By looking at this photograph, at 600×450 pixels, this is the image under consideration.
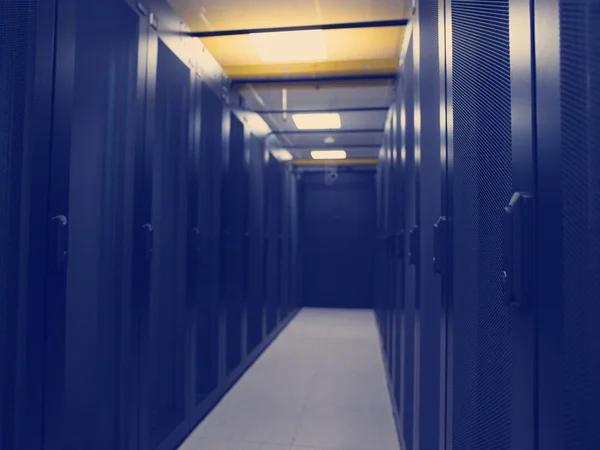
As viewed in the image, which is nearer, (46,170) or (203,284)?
(46,170)

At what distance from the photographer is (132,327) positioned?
2.10 metres

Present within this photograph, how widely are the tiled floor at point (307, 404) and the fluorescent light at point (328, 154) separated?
132 inches

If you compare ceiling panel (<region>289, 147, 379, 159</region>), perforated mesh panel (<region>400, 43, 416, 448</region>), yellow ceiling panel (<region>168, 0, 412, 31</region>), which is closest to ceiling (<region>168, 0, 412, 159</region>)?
yellow ceiling panel (<region>168, 0, 412, 31</region>)

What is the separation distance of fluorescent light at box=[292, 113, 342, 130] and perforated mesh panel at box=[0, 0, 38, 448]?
436 centimetres

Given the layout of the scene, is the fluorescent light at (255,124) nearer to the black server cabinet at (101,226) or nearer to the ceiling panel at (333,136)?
the ceiling panel at (333,136)

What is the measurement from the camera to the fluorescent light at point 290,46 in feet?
11.3

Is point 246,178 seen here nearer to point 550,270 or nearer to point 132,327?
point 132,327

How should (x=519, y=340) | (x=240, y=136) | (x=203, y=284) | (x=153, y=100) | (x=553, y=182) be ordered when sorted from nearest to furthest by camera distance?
(x=553, y=182), (x=519, y=340), (x=153, y=100), (x=203, y=284), (x=240, y=136)

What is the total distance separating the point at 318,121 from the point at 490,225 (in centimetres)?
500

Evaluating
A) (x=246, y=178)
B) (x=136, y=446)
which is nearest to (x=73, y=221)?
(x=136, y=446)

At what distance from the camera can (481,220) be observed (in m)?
1.04

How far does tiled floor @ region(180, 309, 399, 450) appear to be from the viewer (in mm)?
2816

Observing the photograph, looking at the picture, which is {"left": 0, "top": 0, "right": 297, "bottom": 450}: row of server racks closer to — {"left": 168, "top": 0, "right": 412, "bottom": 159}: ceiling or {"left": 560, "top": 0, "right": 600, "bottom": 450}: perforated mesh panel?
{"left": 168, "top": 0, "right": 412, "bottom": 159}: ceiling

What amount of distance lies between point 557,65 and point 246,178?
3862 mm
